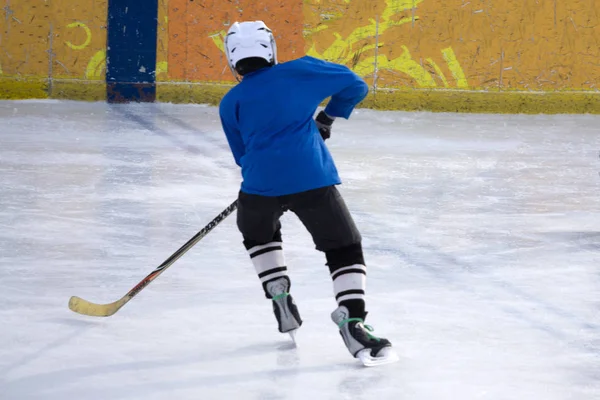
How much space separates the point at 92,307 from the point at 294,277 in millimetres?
855

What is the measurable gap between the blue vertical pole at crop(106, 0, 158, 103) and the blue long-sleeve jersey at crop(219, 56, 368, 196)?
6.99 meters

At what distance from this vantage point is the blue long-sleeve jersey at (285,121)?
3.01 metres

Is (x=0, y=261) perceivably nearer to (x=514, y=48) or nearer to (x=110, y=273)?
(x=110, y=273)

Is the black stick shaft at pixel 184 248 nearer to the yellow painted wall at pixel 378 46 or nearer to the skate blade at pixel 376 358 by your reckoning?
the skate blade at pixel 376 358

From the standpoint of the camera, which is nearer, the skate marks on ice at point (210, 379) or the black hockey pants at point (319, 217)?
the skate marks on ice at point (210, 379)

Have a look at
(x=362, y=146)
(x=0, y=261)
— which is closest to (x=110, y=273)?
(x=0, y=261)

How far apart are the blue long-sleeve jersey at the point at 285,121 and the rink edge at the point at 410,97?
6.92 metres

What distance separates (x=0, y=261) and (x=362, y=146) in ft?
13.2

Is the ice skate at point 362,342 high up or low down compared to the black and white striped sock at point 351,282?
down

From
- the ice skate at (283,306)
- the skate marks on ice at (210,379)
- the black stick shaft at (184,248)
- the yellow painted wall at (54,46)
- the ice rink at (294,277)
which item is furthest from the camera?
the yellow painted wall at (54,46)

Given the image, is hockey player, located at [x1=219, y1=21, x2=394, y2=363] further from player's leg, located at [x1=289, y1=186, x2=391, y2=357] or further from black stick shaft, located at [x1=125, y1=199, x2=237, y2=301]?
black stick shaft, located at [x1=125, y1=199, x2=237, y2=301]

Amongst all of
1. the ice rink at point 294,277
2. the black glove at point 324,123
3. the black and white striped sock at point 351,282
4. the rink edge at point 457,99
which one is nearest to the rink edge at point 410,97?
the rink edge at point 457,99

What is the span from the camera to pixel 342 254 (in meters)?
3.10

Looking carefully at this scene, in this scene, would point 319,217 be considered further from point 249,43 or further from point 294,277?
point 294,277
